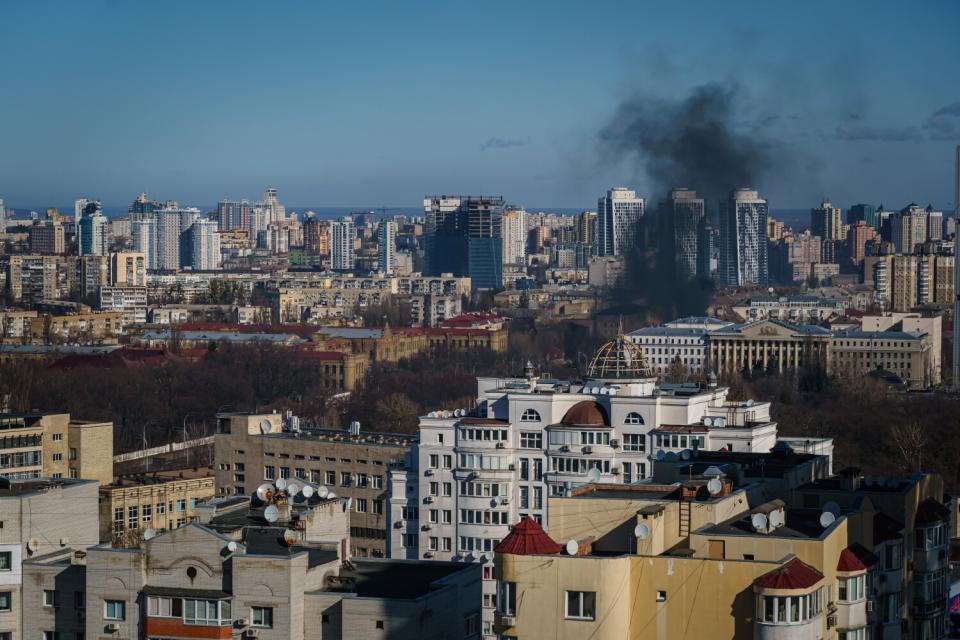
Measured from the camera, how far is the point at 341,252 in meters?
148

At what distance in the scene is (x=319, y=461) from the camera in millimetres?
25609

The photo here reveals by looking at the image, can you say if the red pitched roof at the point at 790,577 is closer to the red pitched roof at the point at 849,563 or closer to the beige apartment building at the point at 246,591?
the red pitched roof at the point at 849,563

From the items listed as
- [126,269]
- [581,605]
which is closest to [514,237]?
[126,269]

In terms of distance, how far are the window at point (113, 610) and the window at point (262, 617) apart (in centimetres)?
89

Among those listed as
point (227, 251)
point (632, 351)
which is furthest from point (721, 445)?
point (227, 251)

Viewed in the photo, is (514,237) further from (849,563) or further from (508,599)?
(508,599)

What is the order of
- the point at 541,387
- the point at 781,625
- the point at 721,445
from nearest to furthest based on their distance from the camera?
the point at 781,625, the point at 721,445, the point at 541,387

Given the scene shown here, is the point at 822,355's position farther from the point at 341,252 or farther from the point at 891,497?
the point at 341,252

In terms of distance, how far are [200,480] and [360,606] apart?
16.2m

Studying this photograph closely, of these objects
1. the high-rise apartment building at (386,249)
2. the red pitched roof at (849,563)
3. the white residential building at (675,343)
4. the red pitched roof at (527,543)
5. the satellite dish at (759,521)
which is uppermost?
the high-rise apartment building at (386,249)

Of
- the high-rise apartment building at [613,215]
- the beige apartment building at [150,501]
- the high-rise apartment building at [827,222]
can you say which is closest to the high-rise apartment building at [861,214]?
the high-rise apartment building at [827,222]

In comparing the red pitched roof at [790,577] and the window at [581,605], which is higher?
the red pitched roof at [790,577]

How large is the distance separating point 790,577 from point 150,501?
16931 mm

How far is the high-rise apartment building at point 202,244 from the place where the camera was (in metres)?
148
